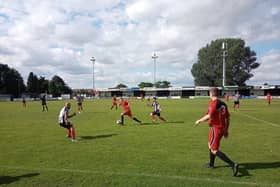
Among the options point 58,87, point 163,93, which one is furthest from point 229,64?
point 58,87

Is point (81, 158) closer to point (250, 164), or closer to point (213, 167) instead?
point (213, 167)

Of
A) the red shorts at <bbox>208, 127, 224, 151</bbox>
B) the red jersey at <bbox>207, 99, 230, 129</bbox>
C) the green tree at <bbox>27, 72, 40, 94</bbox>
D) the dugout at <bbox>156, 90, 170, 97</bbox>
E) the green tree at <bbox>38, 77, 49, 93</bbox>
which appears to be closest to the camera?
the red jersey at <bbox>207, 99, 230, 129</bbox>

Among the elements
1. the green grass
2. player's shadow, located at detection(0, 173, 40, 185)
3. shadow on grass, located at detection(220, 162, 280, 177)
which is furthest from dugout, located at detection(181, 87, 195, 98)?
player's shadow, located at detection(0, 173, 40, 185)

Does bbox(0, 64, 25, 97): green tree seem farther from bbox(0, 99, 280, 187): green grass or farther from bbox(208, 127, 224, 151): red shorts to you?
bbox(208, 127, 224, 151): red shorts

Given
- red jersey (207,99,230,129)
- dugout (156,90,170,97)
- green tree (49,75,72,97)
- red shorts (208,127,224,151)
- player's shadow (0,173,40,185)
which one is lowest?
player's shadow (0,173,40,185)

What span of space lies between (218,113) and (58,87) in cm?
11529

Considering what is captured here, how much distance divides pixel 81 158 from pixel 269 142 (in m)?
6.76

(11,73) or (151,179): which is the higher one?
(11,73)

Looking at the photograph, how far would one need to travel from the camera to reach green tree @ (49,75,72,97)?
341ft

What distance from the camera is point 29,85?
326ft

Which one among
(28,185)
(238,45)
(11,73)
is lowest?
(28,185)

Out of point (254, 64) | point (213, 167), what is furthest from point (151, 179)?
point (254, 64)

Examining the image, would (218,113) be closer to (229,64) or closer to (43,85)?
(229,64)

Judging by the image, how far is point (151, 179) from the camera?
15.5ft
